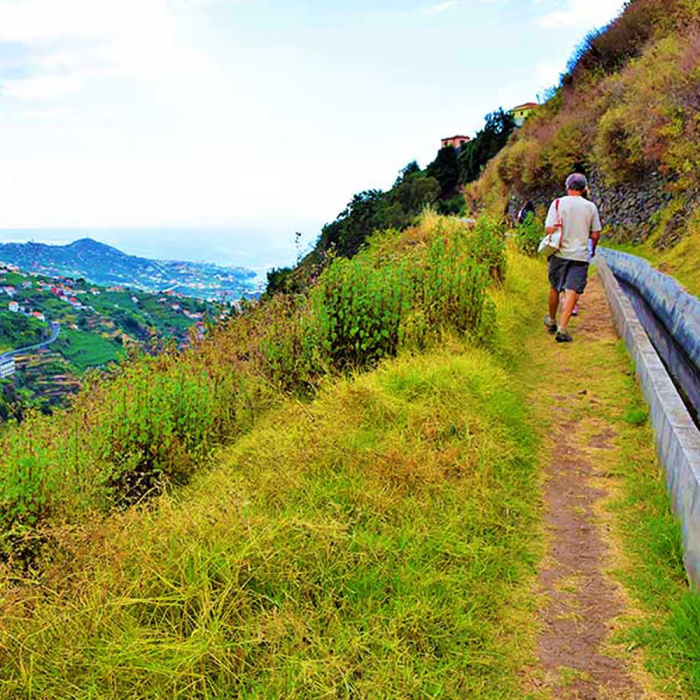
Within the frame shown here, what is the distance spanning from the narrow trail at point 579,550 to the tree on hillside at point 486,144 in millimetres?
48010

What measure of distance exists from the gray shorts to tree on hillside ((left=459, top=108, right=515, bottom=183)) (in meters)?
46.0

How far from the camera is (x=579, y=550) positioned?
3.13 m

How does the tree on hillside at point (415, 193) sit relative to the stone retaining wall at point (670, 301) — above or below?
above

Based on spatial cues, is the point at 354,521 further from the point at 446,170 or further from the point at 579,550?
the point at 446,170

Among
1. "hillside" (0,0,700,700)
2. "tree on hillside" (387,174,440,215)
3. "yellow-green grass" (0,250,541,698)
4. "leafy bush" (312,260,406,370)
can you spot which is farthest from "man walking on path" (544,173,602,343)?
"tree on hillside" (387,174,440,215)

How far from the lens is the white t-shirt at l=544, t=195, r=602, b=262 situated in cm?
673

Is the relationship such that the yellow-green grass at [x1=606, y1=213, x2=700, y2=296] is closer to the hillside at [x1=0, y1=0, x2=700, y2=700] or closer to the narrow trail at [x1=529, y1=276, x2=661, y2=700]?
the hillside at [x1=0, y1=0, x2=700, y2=700]

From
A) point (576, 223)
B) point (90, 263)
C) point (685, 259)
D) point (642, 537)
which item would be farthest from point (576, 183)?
point (90, 263)

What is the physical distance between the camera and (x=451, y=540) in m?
3.05

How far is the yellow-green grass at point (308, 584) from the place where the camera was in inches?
85.0

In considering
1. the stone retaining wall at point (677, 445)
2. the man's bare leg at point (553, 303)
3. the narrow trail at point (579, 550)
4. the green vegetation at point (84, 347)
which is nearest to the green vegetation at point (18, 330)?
the green vegetation at point (84, 347)

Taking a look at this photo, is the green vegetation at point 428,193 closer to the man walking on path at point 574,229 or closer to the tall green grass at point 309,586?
the man walking on path at point 574,229

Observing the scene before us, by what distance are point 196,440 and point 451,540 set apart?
2.60 meters

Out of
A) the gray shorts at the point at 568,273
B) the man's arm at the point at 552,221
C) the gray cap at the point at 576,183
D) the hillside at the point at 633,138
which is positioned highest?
the hillside at the point at 633,138
